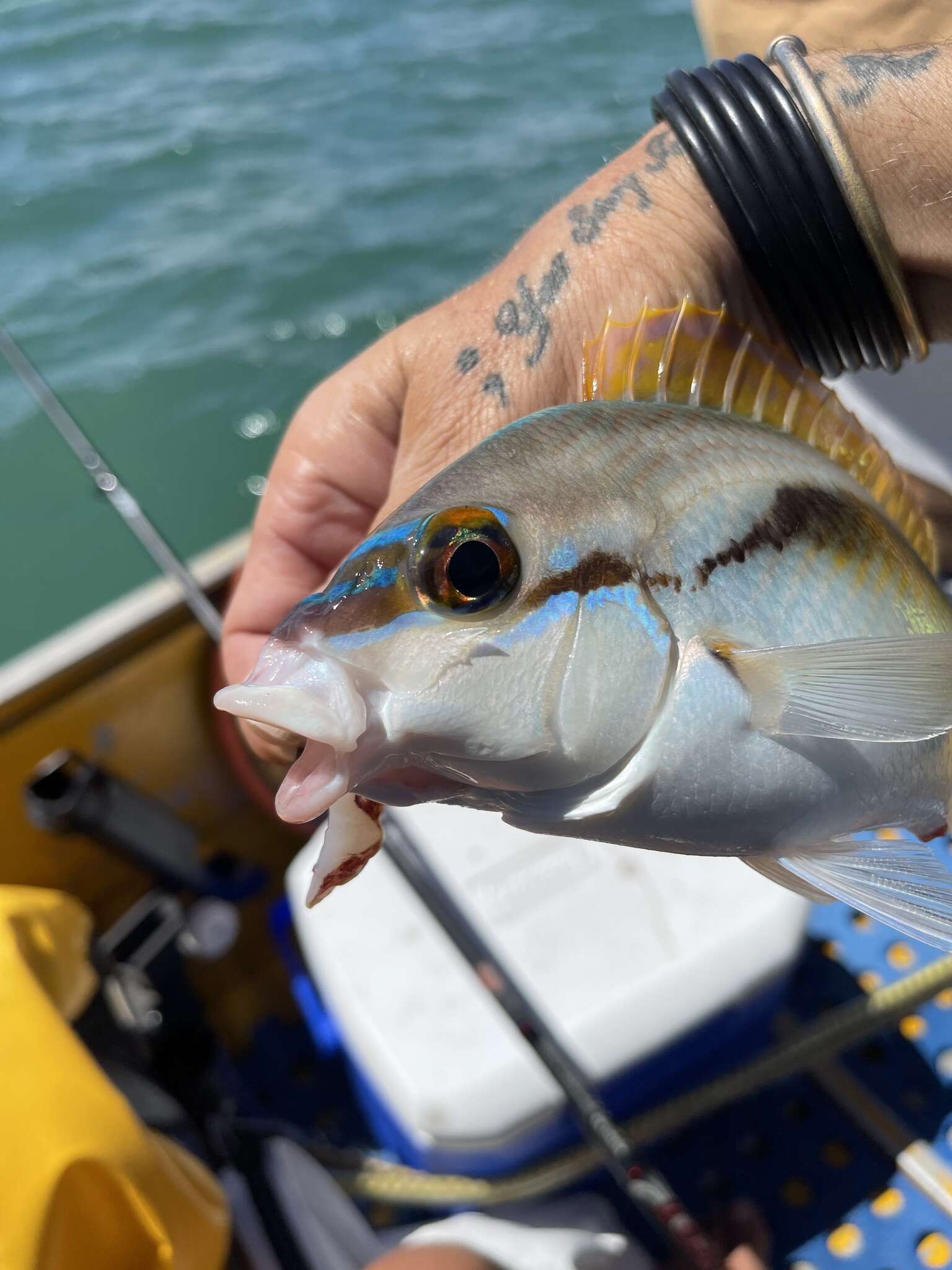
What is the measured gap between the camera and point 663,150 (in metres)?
1.29

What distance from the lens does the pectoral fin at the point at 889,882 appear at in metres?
0.96

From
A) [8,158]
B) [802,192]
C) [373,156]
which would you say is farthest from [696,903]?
[8,158]

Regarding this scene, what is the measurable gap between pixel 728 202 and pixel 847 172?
0.46 ft

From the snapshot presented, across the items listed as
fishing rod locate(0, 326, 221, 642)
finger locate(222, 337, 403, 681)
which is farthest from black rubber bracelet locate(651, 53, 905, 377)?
fishing rod locate(0, 326, 221, 642)

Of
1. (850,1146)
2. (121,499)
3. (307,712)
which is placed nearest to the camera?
(307,712)

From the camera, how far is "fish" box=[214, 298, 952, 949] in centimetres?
79

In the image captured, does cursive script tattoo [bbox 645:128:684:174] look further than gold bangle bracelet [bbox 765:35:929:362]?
Yes

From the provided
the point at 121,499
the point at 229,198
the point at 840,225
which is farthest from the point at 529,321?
the point at 229,198

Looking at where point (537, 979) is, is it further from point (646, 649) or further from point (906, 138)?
point (906, 138)

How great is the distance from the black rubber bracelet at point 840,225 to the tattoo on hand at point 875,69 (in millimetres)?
87

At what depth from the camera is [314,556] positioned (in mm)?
1623

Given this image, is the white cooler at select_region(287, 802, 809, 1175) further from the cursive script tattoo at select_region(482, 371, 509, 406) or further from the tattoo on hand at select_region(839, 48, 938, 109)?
the tattoo on hand at select_region(839, 48, 938, 109)

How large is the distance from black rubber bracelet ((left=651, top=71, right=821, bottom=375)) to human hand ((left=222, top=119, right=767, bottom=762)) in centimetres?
2

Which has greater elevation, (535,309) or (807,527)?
(535,309)
